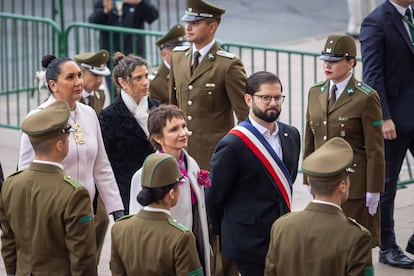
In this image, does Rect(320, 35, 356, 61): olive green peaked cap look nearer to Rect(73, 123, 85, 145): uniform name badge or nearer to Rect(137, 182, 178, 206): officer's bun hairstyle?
Rect(73, 123, 85, 145): uniform name badge

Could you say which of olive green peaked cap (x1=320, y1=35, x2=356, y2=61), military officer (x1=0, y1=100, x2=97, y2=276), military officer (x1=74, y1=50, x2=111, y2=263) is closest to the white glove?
olive green peaked cap (x1=320, y1=35, x2=356, y2=61)

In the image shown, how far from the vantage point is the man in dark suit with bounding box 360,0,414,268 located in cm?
883

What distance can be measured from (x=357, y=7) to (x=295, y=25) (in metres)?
2.31

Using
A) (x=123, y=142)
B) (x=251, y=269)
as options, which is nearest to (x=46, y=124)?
(x=251, y=269)

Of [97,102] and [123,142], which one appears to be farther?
[97,102]

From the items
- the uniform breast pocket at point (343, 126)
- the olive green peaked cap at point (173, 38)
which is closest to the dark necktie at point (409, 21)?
the uniform breast pocket at point (343, 126)

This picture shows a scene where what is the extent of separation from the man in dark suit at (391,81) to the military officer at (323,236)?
2.68 meters

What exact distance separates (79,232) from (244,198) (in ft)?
3.88

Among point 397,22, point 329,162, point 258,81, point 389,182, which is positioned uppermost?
point 397,22

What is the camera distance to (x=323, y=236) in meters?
6.08

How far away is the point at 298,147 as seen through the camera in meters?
7.61

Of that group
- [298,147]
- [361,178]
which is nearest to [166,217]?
[298,147]

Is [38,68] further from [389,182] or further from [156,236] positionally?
[156,236]

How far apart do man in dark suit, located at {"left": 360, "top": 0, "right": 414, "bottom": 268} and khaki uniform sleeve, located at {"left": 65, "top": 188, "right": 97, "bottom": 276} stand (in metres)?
2.89
